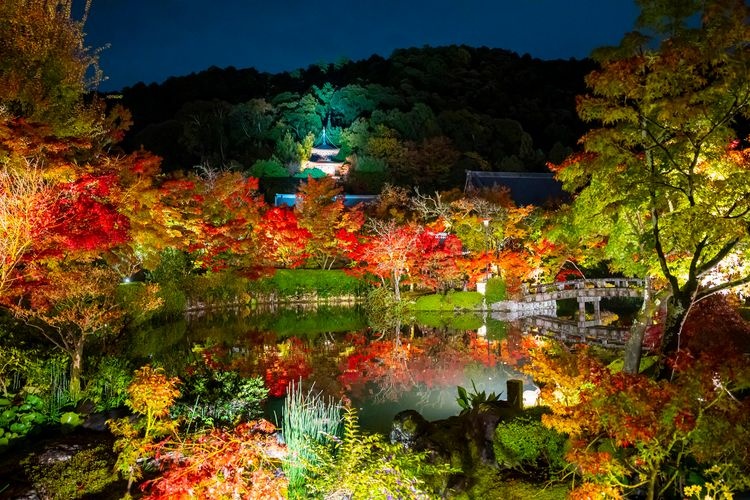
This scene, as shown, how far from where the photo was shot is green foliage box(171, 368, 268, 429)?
6501mm

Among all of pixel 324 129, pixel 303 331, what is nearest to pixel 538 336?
pixel 303 331

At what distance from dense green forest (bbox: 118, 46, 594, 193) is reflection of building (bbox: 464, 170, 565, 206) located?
18.3 ft

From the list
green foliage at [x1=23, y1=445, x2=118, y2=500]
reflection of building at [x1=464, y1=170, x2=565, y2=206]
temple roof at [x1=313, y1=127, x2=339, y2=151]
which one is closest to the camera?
green foliage at [x1=23, y1=445, x2=118, y2=500]

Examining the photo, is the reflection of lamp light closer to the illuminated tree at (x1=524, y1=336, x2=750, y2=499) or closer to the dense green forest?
the illuminated tree at (x1=524, y1=336, x2=750, y2=499)

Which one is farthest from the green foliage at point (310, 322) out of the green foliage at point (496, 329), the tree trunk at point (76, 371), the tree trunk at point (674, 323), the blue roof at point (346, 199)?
the blue roof at point (346, 199)

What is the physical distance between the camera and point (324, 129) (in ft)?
146

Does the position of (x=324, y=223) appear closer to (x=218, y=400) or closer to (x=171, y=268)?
(x=171, y=268)

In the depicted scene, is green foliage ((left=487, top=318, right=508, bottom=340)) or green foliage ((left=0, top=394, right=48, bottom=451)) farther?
green foliage ((left=487, top=318, right=508, bottom=340))

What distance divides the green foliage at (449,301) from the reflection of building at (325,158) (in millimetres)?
20408

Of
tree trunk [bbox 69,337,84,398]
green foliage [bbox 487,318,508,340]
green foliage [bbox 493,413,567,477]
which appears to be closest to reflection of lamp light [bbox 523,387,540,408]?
green foliage [bbox 493,413,567,477]

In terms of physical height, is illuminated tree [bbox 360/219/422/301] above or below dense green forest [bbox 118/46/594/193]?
below

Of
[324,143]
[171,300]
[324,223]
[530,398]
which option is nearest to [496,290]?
[324,223]

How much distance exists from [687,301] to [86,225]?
883 cm

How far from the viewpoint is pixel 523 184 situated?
100 feet
